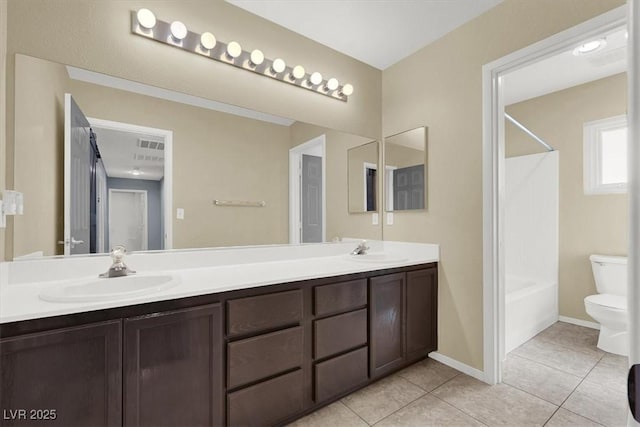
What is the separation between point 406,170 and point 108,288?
86.7 inches

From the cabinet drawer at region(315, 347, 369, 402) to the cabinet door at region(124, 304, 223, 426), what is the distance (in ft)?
1.82

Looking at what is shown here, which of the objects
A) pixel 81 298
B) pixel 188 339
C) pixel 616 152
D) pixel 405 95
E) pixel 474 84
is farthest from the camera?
pixel 616 152

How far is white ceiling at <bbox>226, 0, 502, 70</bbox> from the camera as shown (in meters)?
1.91

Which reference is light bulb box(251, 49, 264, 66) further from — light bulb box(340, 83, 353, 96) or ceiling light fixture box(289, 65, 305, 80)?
light bulb box(340, 83, 353, 96)

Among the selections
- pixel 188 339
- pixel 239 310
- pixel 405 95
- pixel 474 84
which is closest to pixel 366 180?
pixel 405 95

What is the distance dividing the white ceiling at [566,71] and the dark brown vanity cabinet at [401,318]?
1.95m

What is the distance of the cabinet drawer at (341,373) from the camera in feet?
5.32

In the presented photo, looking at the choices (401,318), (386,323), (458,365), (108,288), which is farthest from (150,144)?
(458,365)

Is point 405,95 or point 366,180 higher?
point 405,95

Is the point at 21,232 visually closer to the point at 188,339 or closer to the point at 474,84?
the point at 188,339

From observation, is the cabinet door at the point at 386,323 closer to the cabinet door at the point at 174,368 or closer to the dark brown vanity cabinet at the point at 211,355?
the dark brown vanity cabinet at the point at 211,355

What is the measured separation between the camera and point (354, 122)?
258cm

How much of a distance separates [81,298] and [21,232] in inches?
23.8

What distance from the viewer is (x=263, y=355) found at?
1415mm
